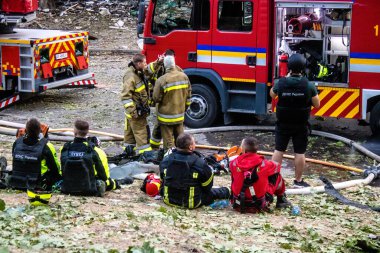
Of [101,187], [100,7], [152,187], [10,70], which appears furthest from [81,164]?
[100,7]

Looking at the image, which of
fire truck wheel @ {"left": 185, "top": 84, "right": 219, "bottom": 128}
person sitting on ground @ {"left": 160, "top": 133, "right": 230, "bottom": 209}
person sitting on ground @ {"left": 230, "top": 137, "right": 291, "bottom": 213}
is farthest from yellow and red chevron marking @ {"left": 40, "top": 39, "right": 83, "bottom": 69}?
person sitting on ground @ {"left": 230, "top": 137, "right": 291, "bottom": 213}

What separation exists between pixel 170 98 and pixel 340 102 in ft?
10.1

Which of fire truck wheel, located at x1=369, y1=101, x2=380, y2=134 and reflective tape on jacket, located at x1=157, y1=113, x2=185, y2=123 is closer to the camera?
reflective tape on jacket, located at x1=157, y1=113, x2=185, y2=123

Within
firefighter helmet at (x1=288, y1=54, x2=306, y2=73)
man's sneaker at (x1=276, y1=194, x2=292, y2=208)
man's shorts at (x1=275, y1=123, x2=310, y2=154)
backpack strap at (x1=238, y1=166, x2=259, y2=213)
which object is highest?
firefighter helmet at (x1=288, y1=54, x2=306, y2=73)

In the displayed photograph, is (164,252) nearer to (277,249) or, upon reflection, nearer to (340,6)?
(277,249)

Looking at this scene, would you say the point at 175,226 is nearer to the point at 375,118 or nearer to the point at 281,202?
the point at 281,202

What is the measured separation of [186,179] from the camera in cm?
797

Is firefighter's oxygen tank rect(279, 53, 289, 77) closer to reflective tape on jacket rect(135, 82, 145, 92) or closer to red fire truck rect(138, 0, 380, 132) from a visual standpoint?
red fire truck rect(138, 0, 380, 132)

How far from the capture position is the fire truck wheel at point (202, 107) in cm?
1303

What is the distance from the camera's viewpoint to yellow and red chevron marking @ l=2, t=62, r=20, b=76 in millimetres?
14570

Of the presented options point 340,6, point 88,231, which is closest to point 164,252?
point 88,231

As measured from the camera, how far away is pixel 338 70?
12.0 metres

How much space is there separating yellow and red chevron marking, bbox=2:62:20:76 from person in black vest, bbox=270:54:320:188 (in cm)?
673

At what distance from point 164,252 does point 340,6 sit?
6783 millimetres
